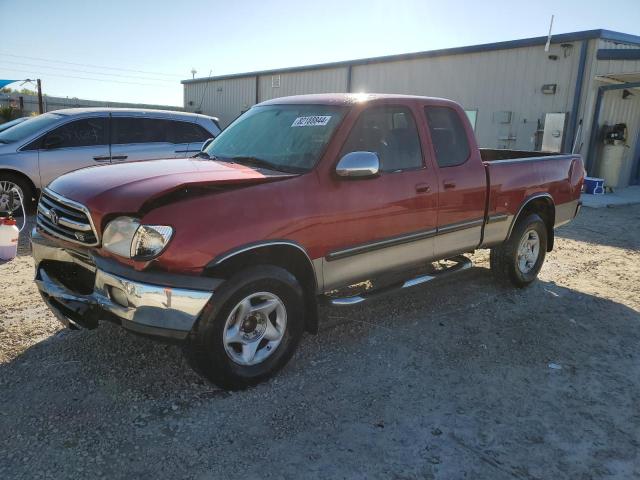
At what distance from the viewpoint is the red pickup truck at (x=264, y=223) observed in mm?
2938

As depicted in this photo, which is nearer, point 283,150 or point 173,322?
point 173,322

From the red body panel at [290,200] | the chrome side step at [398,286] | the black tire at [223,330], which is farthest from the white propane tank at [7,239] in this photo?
the chrome side step at [398,286]

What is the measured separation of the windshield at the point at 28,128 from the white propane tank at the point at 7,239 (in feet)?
8.33

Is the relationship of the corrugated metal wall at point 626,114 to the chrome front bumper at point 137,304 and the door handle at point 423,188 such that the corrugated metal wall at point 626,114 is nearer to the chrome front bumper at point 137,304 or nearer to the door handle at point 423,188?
the door handle at point 423,188

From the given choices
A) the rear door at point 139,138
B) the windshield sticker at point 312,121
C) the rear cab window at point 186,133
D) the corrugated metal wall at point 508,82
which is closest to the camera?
the windshield sticker at point 312,121

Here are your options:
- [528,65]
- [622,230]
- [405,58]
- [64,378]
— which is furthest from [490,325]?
[405,58]

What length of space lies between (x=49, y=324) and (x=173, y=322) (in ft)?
6.18

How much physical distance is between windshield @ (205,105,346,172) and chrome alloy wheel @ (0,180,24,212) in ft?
15.3

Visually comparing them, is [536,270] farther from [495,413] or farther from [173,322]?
[173,322]

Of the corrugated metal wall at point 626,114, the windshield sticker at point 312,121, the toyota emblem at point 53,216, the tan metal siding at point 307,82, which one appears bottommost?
the toyota emblem at point 53,216

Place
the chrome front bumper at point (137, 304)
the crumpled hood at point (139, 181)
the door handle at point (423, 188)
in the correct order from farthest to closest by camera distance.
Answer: the door handle at point (423, 188)
the crumpled hood at point (139, 181)
the chrome front bumper at point (137, 304)

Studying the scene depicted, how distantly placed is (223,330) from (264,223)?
0.70 metres

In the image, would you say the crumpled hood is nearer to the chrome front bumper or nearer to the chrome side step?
the chrome front bumper

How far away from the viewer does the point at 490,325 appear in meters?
4.63
